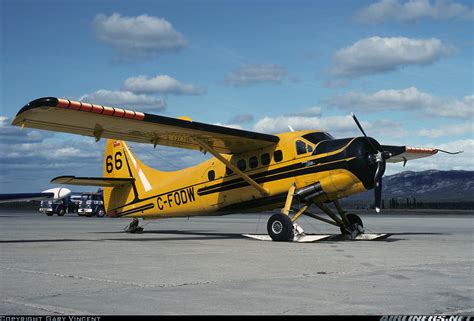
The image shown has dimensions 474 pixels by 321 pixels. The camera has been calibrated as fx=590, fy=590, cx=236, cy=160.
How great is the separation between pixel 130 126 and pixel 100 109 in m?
2.38

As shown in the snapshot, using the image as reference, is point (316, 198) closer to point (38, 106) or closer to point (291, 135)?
point (291, 135)

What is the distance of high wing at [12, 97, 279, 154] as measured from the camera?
14.8 meters

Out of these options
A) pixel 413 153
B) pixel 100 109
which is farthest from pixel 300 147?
pixel 413 153

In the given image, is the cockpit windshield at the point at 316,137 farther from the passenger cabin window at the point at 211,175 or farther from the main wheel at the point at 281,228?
the passenger cabin window at the point at 211,175

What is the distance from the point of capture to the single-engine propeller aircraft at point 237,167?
16.6 metres

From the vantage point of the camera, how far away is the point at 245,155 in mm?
19906

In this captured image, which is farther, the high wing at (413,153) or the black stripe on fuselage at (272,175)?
the high wing at (413,153)

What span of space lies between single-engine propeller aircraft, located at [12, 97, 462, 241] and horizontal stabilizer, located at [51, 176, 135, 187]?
0.17ft

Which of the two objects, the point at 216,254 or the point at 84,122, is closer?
the point at 216,254

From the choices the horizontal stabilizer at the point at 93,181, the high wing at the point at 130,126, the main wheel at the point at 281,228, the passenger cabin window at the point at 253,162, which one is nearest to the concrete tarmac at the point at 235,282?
the main wheel at the point at 281,228

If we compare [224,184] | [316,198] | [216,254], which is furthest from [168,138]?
[216,254]

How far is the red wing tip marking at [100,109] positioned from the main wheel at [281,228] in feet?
16.1

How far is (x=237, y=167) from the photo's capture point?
20.1 meters

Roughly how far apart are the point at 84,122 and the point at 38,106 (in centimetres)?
261
